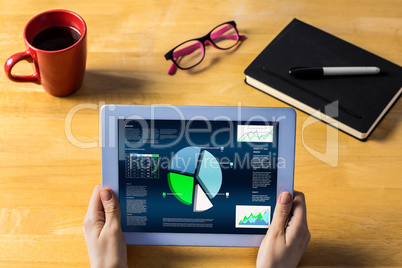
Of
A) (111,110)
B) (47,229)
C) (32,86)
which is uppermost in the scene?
(111,110)

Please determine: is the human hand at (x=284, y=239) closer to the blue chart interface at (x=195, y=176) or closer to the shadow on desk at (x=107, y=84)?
the blue chart interface at (x=195, y=176)

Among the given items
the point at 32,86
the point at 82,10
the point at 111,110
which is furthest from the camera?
the point at 82,10

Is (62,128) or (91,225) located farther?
(62,128)

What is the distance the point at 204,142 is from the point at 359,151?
0.36 meters

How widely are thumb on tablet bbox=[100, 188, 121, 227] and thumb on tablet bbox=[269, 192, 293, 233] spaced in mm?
276

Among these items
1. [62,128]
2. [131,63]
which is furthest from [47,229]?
[131,63]

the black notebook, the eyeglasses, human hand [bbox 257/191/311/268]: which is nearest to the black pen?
the black notebook

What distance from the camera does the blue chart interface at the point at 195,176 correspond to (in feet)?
3.12

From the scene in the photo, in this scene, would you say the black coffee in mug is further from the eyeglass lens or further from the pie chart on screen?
the pie chart on screen

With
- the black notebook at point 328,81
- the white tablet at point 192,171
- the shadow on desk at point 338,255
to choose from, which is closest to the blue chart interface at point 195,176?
the white tablet at point 192,171

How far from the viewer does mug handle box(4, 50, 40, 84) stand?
1.09 metres

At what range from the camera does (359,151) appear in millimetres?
1103

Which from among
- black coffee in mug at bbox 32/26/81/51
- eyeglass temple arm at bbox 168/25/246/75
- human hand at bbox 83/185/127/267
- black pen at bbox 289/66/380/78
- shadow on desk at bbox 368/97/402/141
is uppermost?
black coffee in mug at bbox 32/26/81/51

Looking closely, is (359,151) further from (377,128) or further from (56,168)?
(56,168)
